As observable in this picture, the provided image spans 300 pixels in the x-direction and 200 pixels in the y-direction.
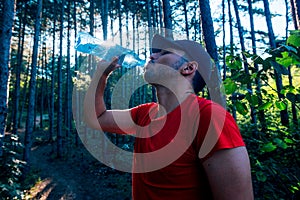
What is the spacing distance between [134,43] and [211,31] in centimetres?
1814

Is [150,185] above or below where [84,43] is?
below

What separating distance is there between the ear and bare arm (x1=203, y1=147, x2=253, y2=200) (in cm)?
74

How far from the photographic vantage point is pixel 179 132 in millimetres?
1321

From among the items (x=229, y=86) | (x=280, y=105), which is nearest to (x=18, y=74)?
(x=229, y=86)

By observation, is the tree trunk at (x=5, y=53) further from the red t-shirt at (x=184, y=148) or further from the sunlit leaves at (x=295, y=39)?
the sunlit leaves at (x=295, y=39)

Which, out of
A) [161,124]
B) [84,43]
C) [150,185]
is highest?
[84,43]

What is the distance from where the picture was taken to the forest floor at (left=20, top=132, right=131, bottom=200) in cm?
880

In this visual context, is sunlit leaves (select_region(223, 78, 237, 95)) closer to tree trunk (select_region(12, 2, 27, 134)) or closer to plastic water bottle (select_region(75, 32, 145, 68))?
plastic water bottle (select_region(75, 32, 145, 68))

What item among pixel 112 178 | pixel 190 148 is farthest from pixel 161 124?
pixel 112 178

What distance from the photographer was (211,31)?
5.48 m

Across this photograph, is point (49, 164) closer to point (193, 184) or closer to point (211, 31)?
point (211, 31)

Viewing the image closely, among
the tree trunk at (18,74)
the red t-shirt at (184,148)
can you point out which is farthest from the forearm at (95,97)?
the tree trunk at (18,74)

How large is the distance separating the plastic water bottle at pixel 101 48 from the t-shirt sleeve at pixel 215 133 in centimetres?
110

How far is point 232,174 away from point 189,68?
0.86 metres
